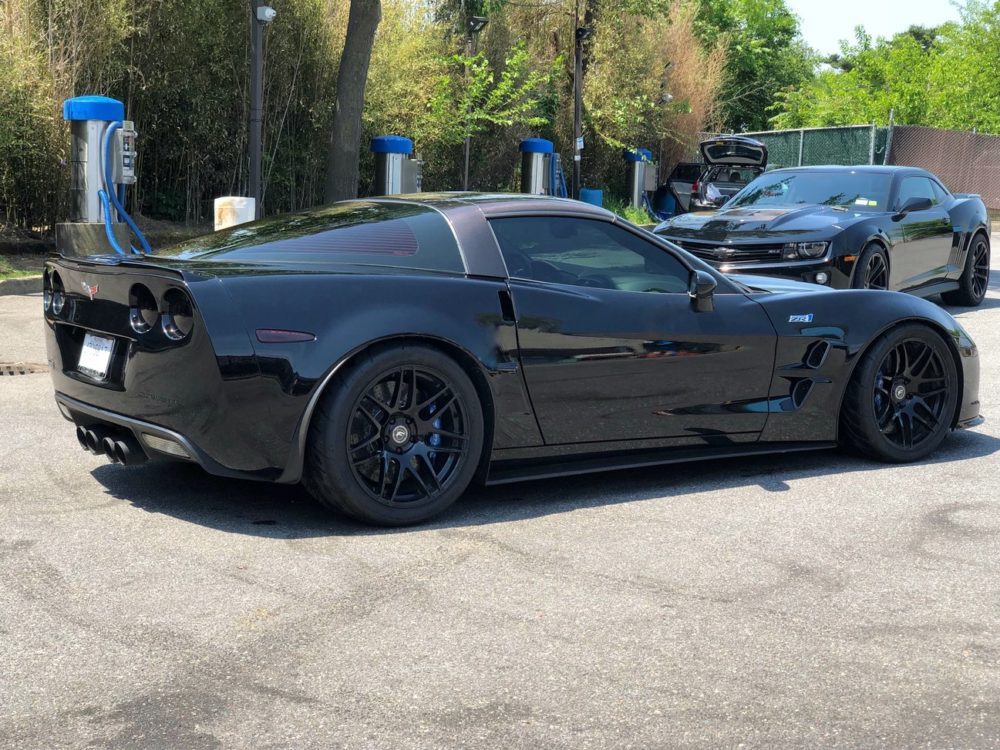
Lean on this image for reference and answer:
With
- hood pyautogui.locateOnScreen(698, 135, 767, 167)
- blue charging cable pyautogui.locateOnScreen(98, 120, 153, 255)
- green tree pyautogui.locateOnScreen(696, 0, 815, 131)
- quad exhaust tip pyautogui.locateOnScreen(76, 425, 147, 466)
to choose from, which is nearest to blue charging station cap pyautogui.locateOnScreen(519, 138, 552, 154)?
hood pyautogui.locateOnScreen(698, 135, 767, 167)

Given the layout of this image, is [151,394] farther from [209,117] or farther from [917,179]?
[209,117]

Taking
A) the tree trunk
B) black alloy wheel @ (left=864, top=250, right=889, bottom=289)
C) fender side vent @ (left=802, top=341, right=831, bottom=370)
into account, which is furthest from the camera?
the tree trunk

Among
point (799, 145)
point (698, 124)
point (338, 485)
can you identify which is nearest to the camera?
point (338, 485)

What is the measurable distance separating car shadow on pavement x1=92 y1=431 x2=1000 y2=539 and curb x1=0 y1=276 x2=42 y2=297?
25.4 feet

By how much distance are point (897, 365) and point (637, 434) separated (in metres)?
1.55

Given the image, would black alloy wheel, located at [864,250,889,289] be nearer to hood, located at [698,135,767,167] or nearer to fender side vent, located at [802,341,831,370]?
fender side vent, located at [802,341,831,370]

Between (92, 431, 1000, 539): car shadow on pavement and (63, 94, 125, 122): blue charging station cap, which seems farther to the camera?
(63, 94, 125, 122): blue charging station cap

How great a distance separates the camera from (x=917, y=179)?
12.2m

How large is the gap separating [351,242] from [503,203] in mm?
723

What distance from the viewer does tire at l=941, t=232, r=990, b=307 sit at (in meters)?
12.9

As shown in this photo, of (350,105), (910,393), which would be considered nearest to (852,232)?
A: (910,393)

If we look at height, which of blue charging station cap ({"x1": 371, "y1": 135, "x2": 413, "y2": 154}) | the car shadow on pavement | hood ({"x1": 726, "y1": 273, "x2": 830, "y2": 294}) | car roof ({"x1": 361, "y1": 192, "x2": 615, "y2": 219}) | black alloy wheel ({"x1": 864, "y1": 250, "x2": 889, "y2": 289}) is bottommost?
the car shadow on pavement

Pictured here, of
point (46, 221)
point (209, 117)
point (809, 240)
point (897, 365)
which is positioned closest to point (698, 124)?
point (209, 117)

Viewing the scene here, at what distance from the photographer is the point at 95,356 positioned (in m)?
4.73
